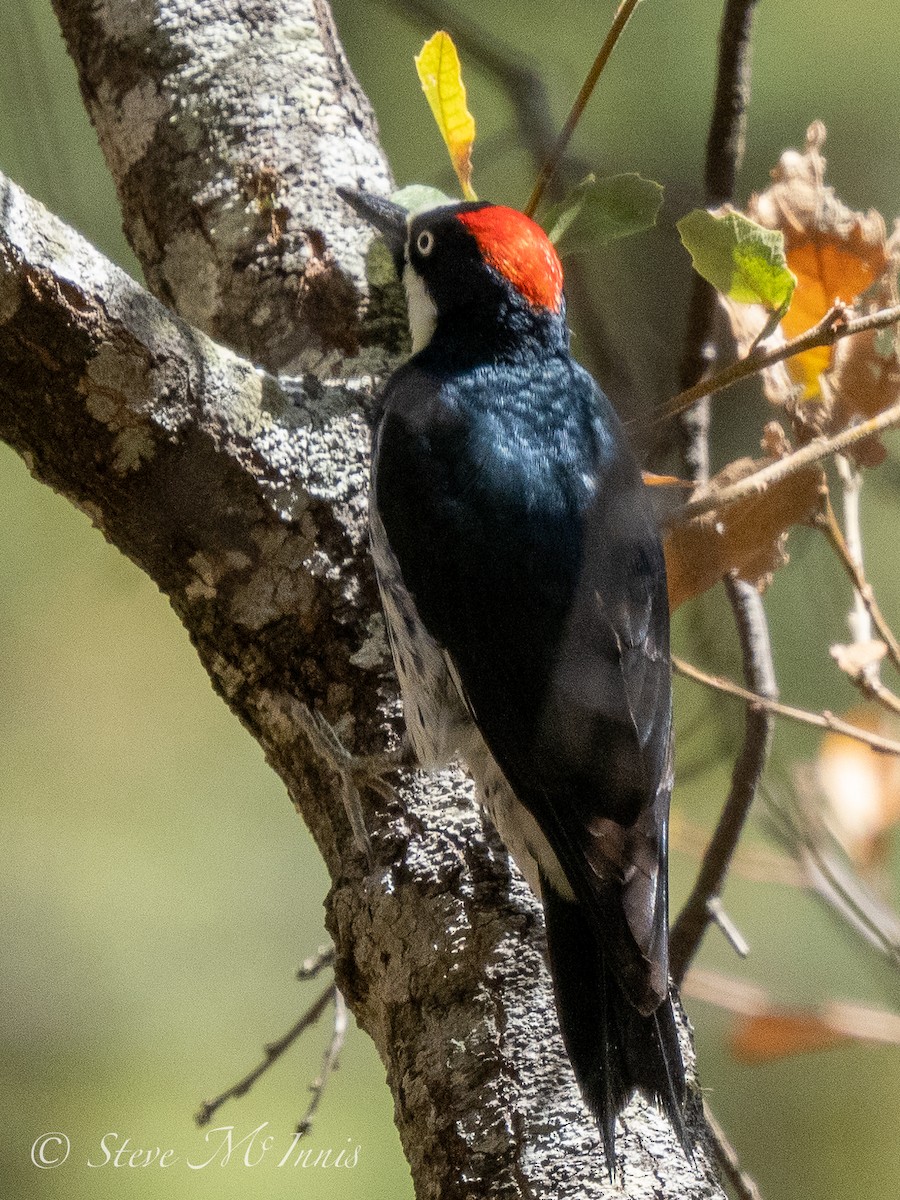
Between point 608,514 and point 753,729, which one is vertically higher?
point 608,514

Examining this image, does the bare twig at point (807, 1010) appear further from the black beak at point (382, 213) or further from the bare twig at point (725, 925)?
the black beak at point (382, 213)

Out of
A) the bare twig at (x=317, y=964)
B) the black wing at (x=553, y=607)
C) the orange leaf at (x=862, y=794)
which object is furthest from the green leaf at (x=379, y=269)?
the orange leaf at (x=862, y=794)

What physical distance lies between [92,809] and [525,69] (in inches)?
130

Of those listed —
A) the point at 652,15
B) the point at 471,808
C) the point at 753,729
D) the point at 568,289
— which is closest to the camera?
the point at 471,808

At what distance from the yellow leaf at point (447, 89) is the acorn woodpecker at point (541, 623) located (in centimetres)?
16

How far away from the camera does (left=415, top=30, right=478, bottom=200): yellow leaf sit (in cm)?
188

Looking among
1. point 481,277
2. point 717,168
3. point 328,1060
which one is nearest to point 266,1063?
point 328,1060

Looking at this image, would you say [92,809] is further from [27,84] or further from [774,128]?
[774,128]

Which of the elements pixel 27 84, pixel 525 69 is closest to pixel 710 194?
pixel 525 69

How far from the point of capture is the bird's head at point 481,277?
7.10ft

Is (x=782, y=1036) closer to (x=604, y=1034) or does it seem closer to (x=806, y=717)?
(x=806, y=717)

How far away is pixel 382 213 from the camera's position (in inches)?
79.8

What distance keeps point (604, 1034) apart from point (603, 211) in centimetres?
117

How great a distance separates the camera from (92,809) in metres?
4.88
